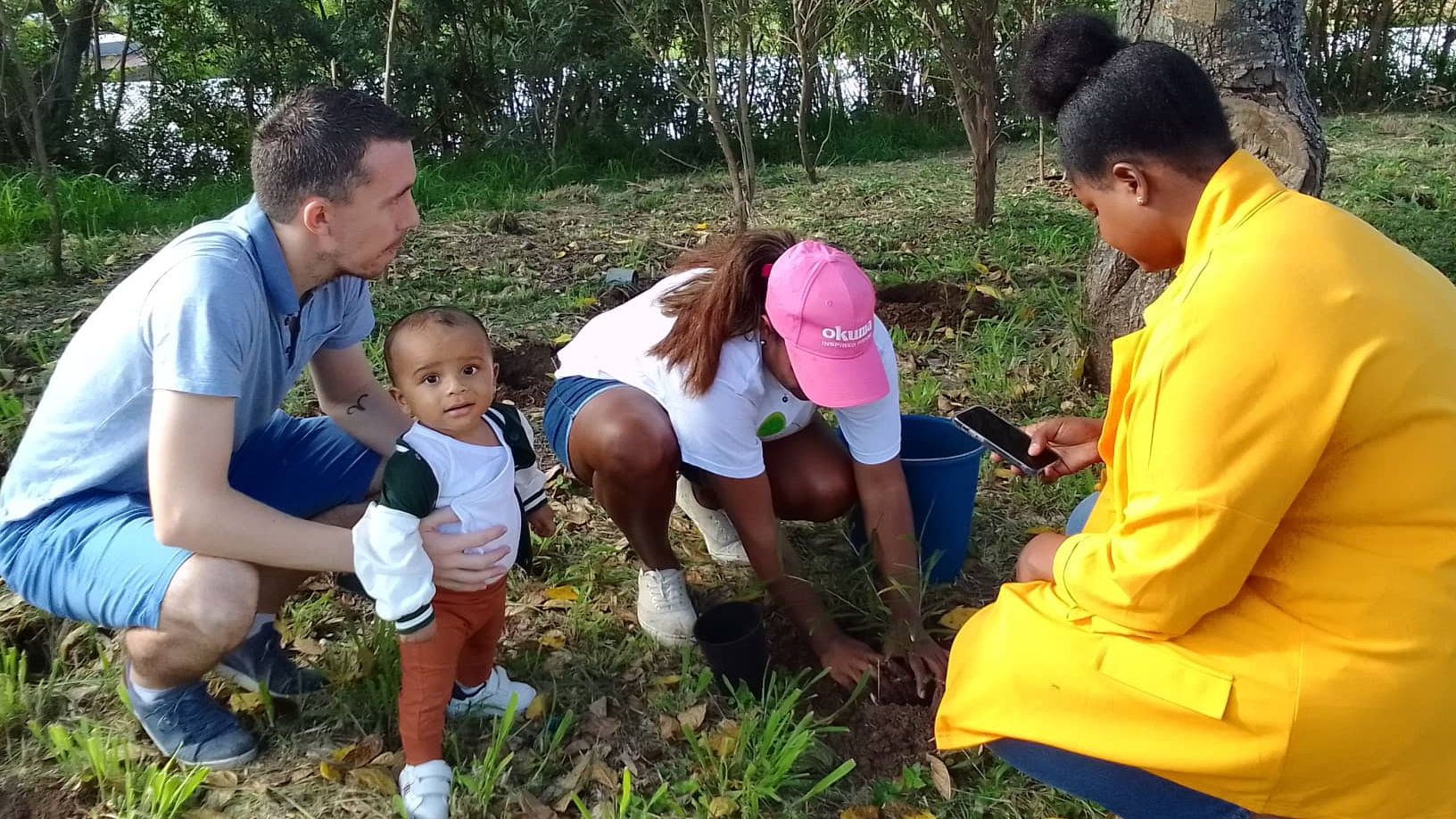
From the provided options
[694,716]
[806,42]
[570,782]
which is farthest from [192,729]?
[806,42]

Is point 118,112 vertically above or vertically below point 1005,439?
above

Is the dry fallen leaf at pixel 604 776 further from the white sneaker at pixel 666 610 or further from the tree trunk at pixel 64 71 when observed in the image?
the tree trunk at pixel 64 71

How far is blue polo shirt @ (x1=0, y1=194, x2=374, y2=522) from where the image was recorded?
5.92 ft

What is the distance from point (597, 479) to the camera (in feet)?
7.89

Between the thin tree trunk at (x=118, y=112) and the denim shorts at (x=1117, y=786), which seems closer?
the denim shorts at (x=1117, y=786)

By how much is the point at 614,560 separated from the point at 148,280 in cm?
135

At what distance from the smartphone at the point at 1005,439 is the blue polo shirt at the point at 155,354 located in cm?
153

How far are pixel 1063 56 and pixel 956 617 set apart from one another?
4.55ft

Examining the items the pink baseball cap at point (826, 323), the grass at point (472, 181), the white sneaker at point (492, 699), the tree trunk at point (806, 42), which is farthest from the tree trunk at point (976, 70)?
the white sneaker at point (492, 699)

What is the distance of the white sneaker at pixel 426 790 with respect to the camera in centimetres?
190

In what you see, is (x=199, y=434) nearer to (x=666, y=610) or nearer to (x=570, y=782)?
(x=570, y=782)

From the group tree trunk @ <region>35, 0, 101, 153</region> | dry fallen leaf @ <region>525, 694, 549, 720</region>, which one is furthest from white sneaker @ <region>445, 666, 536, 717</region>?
tree trunk @ <region>35, 0, 101, 153</region>

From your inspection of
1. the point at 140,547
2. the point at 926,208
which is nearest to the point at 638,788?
the point at 140,547

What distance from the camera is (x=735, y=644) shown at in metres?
2.13
